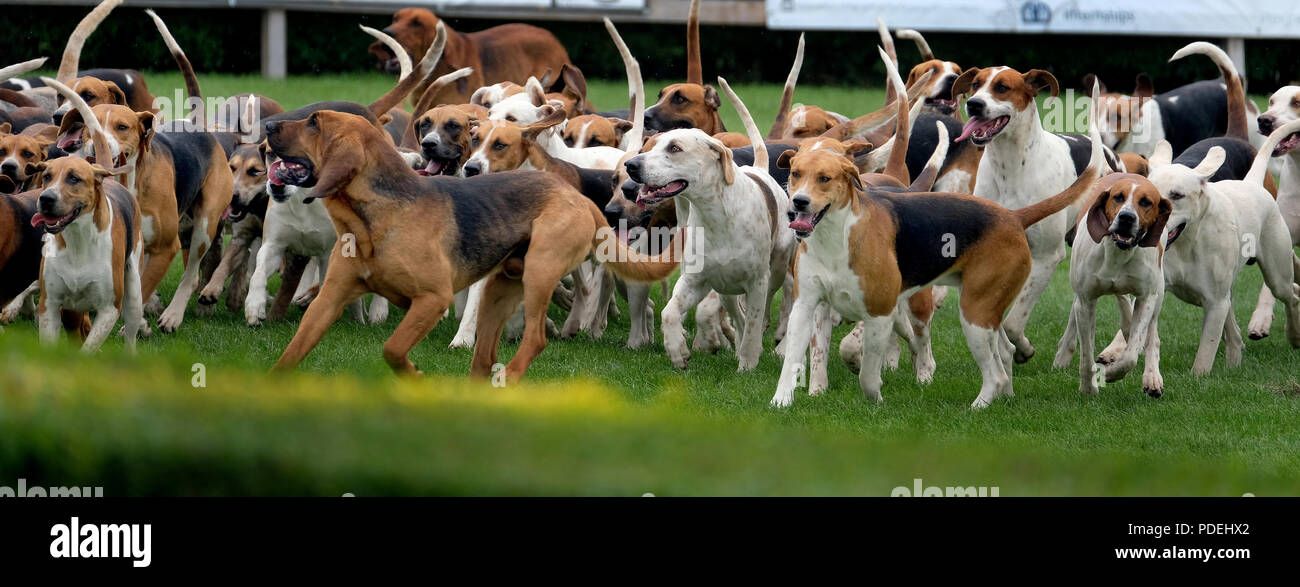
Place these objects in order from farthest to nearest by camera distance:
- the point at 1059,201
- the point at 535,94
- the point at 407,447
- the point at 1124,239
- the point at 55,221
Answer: the point at 535,94 < the point at 1059,201 < the point at 1124,239 < the point at 55,221 < the point at 407,447

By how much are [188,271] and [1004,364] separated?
15.4 feet

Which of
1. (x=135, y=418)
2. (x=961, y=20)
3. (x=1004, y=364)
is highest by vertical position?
(x=961, y=20)

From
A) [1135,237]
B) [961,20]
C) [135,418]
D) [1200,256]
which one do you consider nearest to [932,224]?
[1135,237]

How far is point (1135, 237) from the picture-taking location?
7699mm

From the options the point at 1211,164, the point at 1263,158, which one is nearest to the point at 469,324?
the point at 1211,164

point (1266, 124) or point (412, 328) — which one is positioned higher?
point (1266, 124)

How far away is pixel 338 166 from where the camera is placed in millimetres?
6703

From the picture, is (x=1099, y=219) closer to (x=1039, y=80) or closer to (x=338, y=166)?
(x=1039, y=80)

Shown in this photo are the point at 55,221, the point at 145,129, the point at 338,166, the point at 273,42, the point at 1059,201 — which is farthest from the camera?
the point at 273,42

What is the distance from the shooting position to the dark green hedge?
76.1ft

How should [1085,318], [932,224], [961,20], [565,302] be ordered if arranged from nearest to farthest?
[932,224]
[1085,318]
[565,302]
[961,20]

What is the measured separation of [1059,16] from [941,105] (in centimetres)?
1445

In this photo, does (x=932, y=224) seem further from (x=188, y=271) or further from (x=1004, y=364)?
(x=188, y=271)

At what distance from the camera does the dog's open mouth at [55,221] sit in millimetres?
→ 7246
